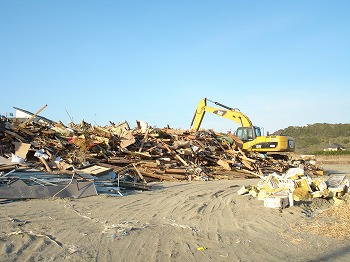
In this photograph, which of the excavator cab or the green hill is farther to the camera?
the green hill

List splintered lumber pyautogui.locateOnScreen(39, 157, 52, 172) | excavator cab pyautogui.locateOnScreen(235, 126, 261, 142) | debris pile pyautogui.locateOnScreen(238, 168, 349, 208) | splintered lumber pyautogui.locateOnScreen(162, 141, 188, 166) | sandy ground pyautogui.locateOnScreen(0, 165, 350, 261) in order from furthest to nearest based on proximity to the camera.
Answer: excavator cab pyautogui.locateOnScreen(235, 126, 261, 142)
splintered lumber pyautogui.locateOnScreen(162, 141, 188, 166)
splintered lumber pyautogui.locateOnScreen(39, 157, 52, 172)
debris pile pyautogui.locateOnScreen(238, 168, 349, 208)
sandy ground pyautogui.locateOnScreen(0, 165, 350, 261)

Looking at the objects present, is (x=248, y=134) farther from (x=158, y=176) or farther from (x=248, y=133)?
(x=158, y=176)

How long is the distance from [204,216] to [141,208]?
5.44 feet

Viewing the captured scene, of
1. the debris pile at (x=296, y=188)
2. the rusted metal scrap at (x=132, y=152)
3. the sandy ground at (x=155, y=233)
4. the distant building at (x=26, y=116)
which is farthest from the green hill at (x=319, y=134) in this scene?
the sandy ground at (x=155, y=233)

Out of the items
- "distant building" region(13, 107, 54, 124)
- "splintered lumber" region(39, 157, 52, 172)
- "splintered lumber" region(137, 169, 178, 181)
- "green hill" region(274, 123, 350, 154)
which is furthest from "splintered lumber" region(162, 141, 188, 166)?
"green hill" region(274, 123, 350, 154)

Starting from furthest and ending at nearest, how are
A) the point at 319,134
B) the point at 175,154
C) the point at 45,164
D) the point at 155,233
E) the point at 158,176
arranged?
the point at 319,134, the point at 175,154, the point at 158,176, the point at 45,164, the point at 155,233

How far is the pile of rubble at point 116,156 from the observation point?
11398mm

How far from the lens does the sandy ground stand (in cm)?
518

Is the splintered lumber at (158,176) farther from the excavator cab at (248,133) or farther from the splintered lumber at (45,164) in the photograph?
the excavator cab at (248,133)

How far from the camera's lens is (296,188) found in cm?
1012

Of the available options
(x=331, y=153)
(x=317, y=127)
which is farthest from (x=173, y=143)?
(x=317, y=127)

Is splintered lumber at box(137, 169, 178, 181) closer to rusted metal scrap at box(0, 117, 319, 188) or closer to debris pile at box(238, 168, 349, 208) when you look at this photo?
rusted metal scrap at box(0, 117, 319, 188)

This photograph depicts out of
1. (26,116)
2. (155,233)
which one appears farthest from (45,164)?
(26,116)

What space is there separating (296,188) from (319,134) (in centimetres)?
7945
